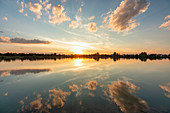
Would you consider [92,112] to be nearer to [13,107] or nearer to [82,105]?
[82,105]

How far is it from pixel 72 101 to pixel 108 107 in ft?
12.7

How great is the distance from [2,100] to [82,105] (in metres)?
9.35

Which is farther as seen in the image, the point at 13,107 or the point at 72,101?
the point at 72,101

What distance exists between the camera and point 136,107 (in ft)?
26.8

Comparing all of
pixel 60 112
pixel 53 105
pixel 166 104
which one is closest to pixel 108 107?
pixel 60 112

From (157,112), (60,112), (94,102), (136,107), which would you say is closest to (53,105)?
(60,112)

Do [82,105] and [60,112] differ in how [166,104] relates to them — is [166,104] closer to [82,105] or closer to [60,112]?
[82,105]

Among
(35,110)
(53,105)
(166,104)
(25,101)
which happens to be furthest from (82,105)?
(166,104)

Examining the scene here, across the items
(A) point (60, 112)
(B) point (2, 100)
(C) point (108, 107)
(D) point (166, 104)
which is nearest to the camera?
(A) point (60, 112)

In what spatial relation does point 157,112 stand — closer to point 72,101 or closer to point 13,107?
point 72,101

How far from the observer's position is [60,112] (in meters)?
7.37

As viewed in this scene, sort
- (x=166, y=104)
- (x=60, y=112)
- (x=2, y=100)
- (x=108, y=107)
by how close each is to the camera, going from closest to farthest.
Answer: (x=60, y=112) < (x=108, y=107) < (x=166, y=104) < (x=2, y=100)

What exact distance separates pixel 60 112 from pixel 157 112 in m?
8.63

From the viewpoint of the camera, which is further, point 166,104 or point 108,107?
point 166,104
